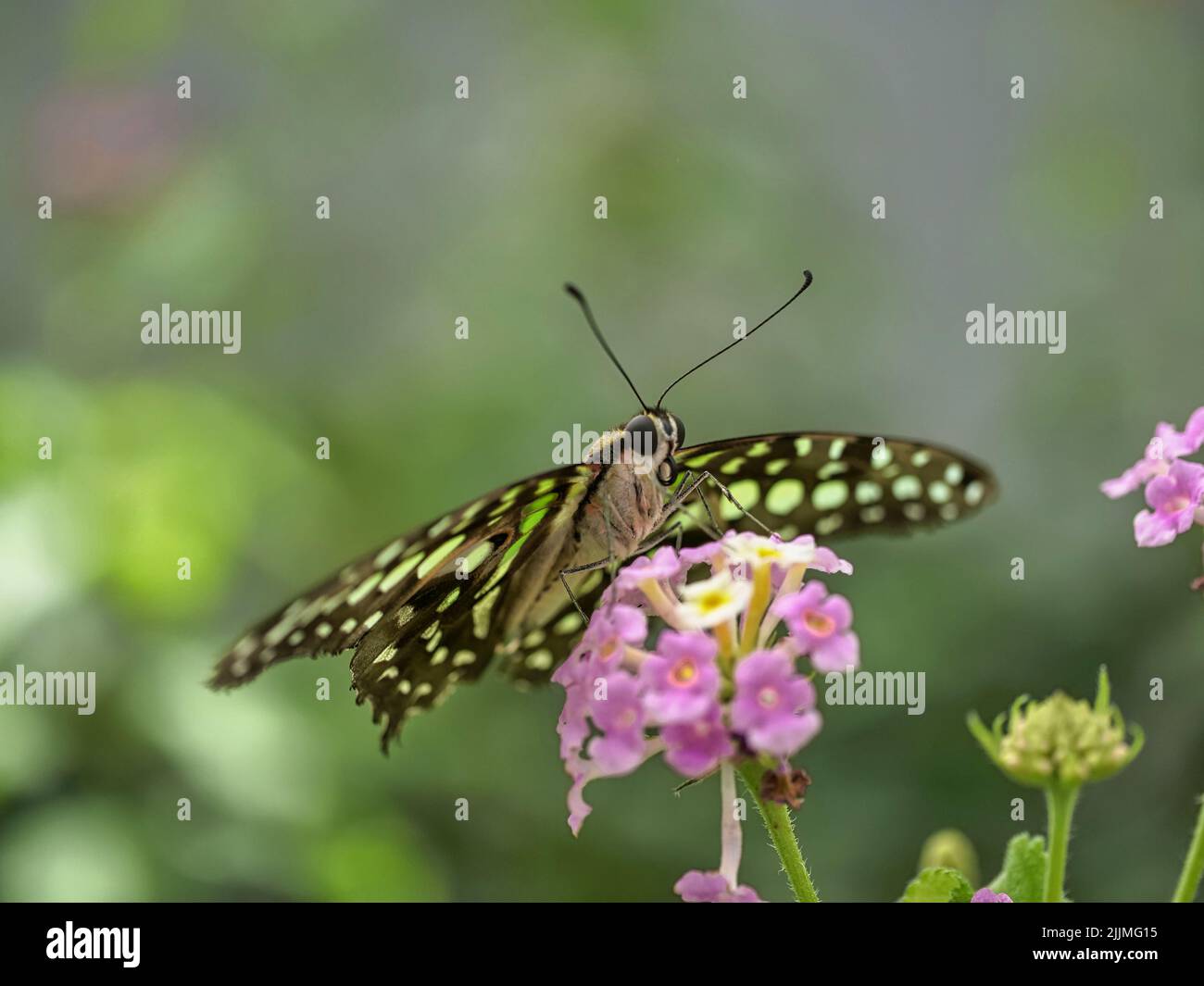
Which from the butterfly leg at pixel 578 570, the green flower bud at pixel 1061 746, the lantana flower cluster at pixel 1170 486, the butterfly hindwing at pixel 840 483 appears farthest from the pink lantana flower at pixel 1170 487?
the butterfly leg at pixel 578 570

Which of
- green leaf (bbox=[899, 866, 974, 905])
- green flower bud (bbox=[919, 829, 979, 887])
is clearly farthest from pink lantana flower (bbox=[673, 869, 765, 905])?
green flower bud (bbox=[919, 829, 979, 887])

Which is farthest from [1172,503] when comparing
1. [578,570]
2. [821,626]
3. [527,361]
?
[527,361]

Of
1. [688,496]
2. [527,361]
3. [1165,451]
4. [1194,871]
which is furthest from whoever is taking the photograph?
[527,361]

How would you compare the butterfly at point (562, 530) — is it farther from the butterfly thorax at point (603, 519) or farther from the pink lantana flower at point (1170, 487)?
the pink lantana flower at point (1170, 487)

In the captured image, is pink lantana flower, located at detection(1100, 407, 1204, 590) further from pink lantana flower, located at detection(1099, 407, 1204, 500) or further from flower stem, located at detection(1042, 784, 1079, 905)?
flower stem, located at detection(1042, 784, 1079, 905)

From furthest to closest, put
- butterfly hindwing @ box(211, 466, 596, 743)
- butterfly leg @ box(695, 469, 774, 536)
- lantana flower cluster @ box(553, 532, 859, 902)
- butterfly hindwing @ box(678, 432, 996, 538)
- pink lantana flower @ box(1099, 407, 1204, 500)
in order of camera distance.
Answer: butterfly hindwing @ box(678, 432, 996, 538) < butterfly leg @ box(695, 469, 774, 536) < butterfly hindwing @ box(211, 466, 596, 743) < pink lantana flower @ box(1099, 407, 1204, 500) < lantana flower cluster @ box(553, 532, 859, 902)

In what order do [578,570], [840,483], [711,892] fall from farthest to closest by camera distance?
[840,483]
[578,570]
[711,892]

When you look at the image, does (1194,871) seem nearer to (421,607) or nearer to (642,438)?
(642,438)

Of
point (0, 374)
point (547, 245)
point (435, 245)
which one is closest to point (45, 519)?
point (0, 374)
